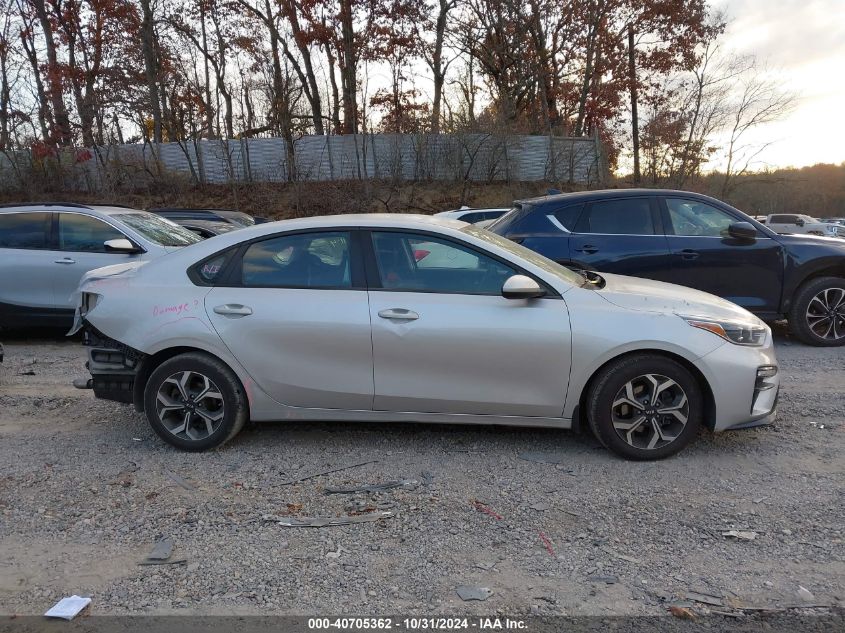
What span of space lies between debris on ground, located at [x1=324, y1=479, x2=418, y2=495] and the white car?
0.53m

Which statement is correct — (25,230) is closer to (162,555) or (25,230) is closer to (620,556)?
(162,555)

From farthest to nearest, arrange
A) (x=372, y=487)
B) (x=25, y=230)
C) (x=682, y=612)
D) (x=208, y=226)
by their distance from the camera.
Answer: (x=208, y=226)
(x=25, y=230)
(x=372, y=487)
(x=682, y=612)

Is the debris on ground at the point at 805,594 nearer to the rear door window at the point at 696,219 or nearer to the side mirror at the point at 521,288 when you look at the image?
the side mirror at the point at 521,288

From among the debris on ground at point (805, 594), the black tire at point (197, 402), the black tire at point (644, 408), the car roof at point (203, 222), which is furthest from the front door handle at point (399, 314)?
the car roof at point (203, 222)

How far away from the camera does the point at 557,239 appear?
23.4 feet

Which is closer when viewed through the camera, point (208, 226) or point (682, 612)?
point (682, 612)

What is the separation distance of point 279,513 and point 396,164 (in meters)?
20.5

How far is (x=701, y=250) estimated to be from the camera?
23.2ft

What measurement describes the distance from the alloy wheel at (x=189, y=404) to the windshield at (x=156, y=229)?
3.87m

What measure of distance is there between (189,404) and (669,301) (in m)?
3.31

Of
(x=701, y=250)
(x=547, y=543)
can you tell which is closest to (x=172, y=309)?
(x=547, y=543)

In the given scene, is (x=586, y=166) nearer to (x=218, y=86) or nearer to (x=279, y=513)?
(x=218, y=86)

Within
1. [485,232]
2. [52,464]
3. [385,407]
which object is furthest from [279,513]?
[485,232]

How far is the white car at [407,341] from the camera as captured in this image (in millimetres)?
3916
